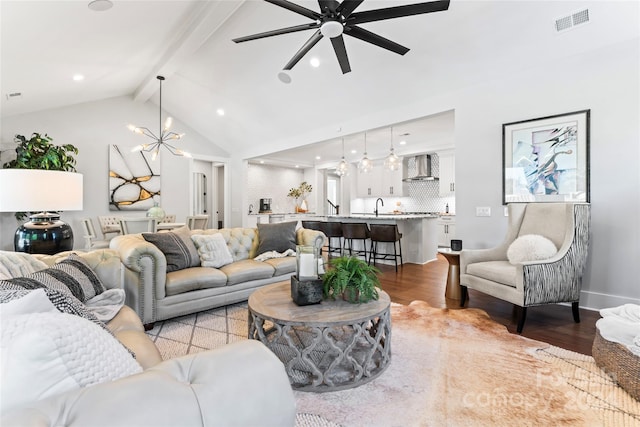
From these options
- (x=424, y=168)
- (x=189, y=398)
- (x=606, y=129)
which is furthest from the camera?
(x=424, y=168)

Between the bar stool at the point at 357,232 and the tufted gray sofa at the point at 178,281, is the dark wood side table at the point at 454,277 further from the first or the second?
the bar stool at the point at 357,232

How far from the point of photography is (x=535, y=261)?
8.68 ft

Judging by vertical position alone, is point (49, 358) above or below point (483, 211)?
below

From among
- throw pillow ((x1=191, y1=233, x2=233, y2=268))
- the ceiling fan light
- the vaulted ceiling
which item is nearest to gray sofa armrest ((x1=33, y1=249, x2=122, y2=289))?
throw pillow ((x1=191, y1=233, x2=233, y2=268))

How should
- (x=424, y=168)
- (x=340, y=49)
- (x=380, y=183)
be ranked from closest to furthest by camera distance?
(x=340, y=49) < (x=424, y=168) < (x=380, y=183)

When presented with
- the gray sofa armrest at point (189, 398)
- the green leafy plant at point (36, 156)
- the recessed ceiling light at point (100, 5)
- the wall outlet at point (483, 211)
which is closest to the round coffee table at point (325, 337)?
the gray sofa armrest at point (189, 398)

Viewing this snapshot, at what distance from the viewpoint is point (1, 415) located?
538mm

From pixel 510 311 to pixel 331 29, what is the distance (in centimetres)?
313

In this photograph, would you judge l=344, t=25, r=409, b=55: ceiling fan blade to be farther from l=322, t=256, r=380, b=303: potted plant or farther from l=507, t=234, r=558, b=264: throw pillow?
l=507, t=234, r=558, b=264: throw pillow

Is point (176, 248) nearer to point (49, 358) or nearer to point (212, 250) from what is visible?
point (212, 250)

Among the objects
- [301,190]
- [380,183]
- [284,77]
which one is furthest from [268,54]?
[301,190]

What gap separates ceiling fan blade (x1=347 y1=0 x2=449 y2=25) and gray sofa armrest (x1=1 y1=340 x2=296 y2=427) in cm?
244

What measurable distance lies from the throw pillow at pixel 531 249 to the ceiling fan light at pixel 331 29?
2.55 m

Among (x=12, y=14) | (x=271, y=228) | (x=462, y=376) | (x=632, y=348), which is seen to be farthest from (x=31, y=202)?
(x=632, y=348)
